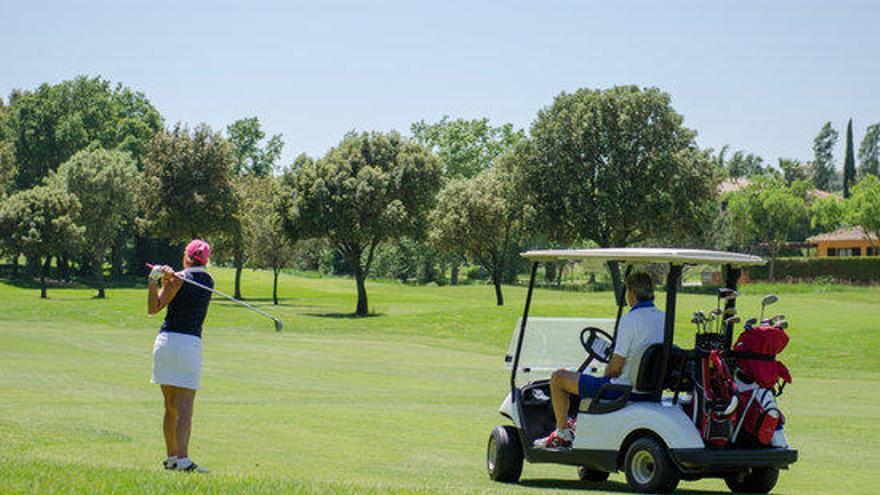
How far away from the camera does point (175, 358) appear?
10961 millimetres

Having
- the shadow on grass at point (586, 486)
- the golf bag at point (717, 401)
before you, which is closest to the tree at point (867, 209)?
the shadow on grass at point (586, 486)

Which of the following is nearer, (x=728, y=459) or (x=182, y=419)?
(x=728, y=459)

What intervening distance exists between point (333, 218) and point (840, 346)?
3062 cm

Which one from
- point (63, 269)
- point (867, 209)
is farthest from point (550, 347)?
point (867, 209)

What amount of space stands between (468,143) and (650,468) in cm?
12532

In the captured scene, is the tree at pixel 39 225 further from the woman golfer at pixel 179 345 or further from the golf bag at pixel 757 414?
the golf bag at pixel 757 414

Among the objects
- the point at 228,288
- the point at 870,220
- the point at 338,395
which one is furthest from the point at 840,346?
the point at 870,220

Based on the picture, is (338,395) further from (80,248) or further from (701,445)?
(80,248)

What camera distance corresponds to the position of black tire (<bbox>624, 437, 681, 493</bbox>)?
33.9ft

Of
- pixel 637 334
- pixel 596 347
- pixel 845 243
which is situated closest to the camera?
pixel 637 334

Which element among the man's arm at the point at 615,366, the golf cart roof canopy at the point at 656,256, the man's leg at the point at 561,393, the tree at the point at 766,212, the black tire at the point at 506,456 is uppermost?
the tree at the point at 766,212

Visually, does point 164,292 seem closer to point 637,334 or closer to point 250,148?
point 637,334

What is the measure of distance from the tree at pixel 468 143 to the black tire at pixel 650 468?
394 ft

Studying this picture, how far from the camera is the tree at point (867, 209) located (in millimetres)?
101188
